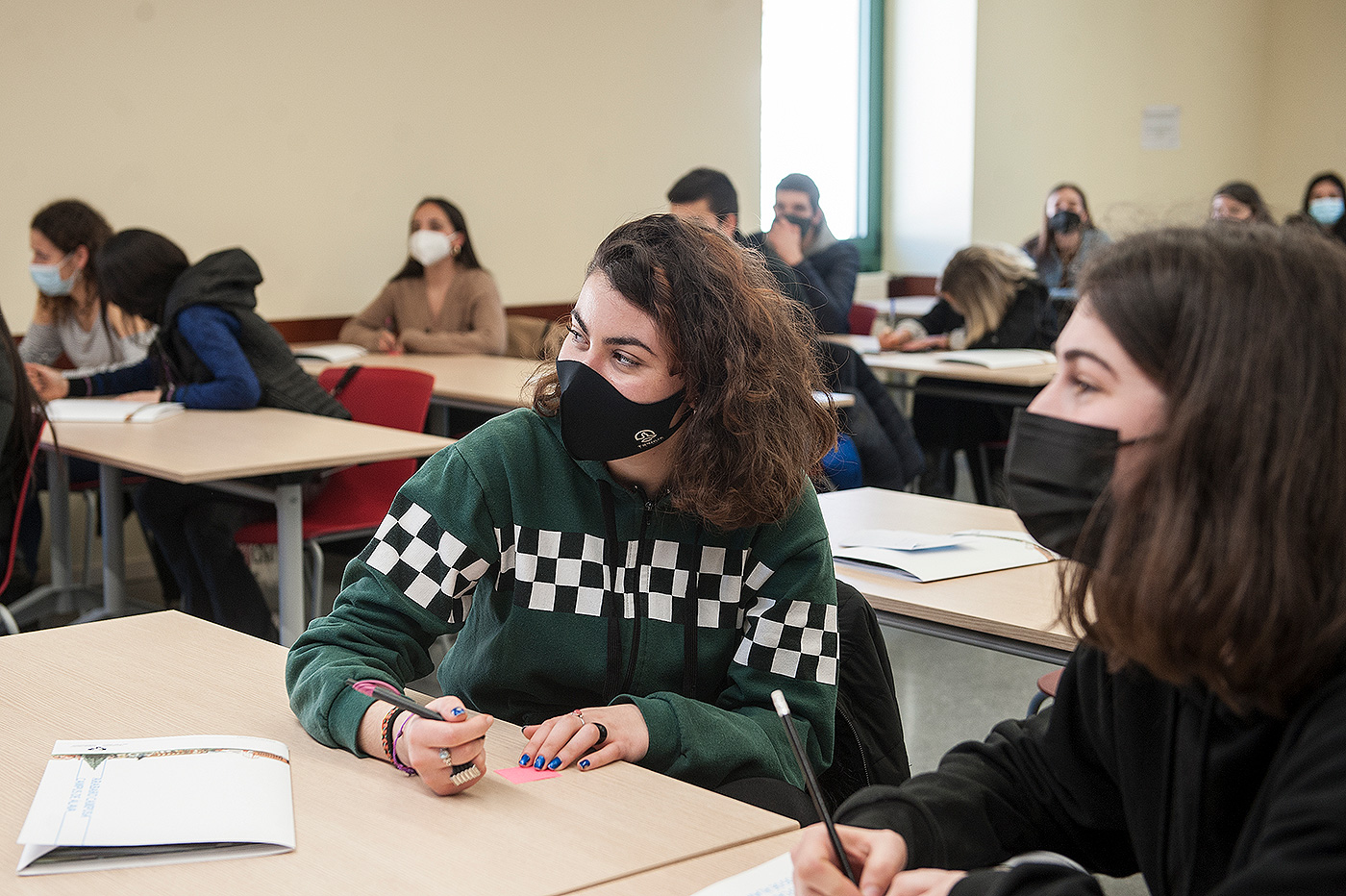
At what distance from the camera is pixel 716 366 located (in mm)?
1370

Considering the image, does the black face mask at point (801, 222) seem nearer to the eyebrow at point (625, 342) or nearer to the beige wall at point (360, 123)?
the beige wall at point (360, 123)

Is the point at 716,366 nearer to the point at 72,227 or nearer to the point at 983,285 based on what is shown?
the point at 72,227

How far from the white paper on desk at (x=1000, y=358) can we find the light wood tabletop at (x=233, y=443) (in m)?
2.33

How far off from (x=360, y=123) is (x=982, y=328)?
2717mm

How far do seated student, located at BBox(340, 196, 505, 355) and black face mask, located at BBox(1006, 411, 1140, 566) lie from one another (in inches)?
165

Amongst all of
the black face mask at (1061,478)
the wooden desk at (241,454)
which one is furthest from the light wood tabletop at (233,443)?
the black face mask at (1061,478)

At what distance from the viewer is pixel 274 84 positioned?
4.99 m

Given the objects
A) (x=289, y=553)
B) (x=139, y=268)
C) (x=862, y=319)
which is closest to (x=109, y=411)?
(x=139, y=268)

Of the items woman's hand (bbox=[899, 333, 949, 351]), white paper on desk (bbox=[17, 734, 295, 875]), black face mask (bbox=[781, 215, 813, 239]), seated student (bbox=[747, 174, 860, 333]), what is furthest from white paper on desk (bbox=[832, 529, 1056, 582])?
woman's hand (bbox=[899, 333, 949, 351])

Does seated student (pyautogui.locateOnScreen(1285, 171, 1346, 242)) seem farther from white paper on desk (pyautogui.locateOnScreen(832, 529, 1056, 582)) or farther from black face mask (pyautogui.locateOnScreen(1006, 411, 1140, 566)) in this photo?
black face mask (pyautogui.locateOnScreen(1006, 411, 1140, 566))

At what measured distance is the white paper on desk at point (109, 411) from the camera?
130 inches

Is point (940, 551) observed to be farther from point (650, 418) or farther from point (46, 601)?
point (46, 601)

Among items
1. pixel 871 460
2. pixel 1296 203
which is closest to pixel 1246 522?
pixel 871 460

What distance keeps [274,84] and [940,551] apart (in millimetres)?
3885
